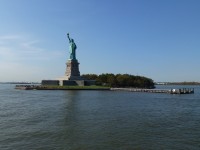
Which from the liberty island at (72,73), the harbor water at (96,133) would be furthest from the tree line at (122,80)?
the harbor water at (96,133)

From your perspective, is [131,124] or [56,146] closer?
[56,146]

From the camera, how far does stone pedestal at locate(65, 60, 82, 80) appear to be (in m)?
111

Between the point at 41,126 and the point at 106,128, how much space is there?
19.5 feet

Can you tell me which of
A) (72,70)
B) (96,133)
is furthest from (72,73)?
(96,133)

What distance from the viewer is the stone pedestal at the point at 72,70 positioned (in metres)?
111

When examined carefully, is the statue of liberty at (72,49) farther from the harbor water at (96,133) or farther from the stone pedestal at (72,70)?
the harbor water at (96,133)

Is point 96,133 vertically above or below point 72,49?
below

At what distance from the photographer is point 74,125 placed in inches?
Answer: 1089

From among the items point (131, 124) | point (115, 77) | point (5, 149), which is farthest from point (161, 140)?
point (115, 77)

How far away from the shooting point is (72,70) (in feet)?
366

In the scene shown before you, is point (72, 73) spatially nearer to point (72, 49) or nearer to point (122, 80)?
point (72, 49)

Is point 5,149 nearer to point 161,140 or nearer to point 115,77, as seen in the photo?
point 161,140

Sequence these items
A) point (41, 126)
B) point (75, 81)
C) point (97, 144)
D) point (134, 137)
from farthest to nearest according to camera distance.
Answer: point (75, 81)
point (41, 126)
point (134, 137)
point (97, 144)

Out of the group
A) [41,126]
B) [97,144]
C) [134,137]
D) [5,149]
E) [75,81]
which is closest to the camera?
[5,149]
